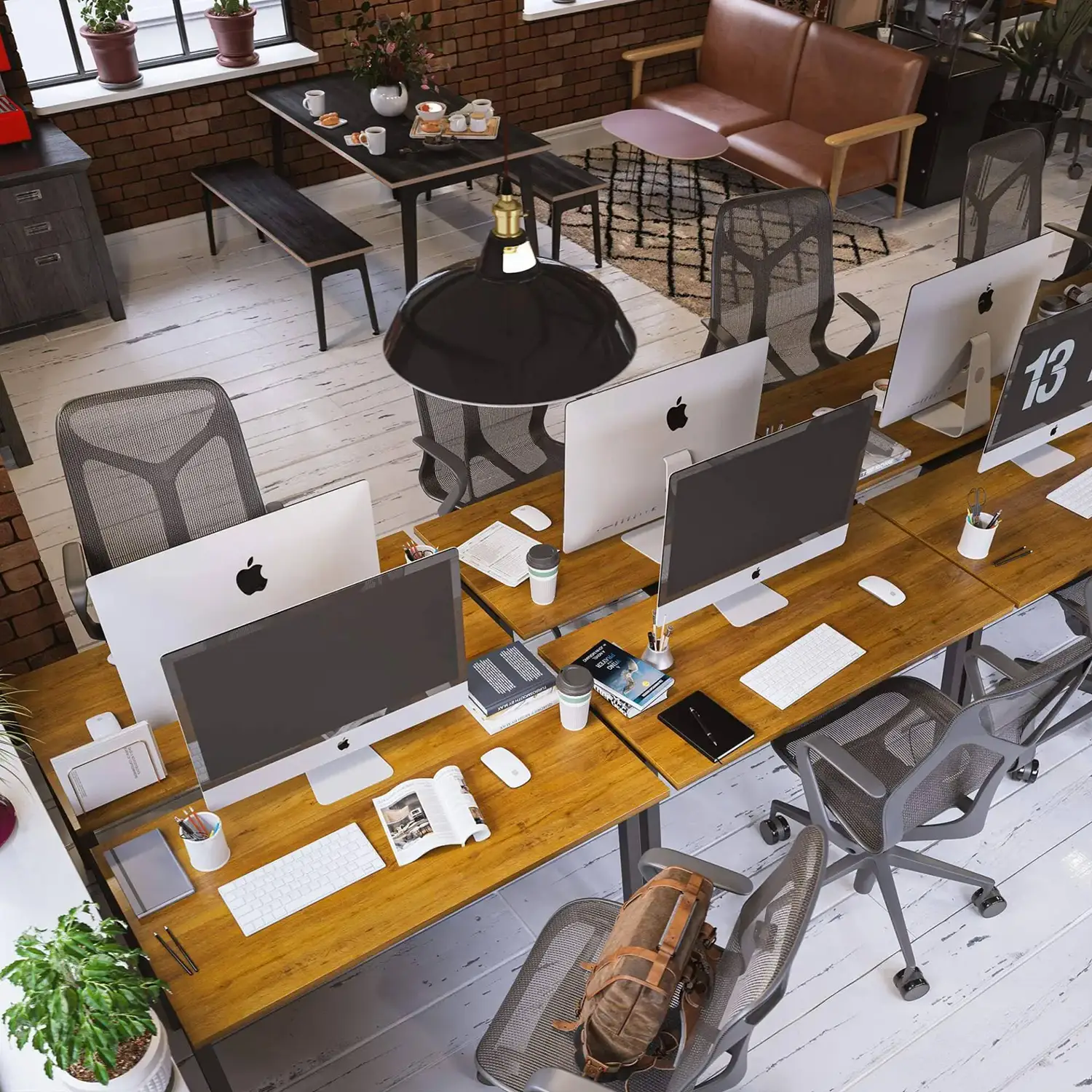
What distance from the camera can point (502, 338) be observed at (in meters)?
1.98

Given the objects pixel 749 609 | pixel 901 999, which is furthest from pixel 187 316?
pixel 901 999

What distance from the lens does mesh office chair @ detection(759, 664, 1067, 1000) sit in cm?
271

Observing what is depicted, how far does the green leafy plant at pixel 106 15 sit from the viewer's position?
19.5 ft

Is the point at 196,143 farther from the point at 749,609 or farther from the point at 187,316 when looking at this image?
the point at 749,609

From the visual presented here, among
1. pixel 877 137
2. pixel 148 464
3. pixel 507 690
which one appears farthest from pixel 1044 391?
pixel 877 137

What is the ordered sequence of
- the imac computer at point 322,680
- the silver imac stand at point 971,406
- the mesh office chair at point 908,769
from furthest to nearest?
the silver imac stand at point 971,406 → the mesh office chair at point 908,769 → the imac computer at point 322,680

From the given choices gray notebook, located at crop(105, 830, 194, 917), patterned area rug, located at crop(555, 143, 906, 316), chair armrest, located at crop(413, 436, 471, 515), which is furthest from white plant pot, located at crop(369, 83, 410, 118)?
gray notebook, located at crop(105, 830, 194, 917)

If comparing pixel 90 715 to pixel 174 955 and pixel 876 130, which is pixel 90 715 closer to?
pixel 174 955

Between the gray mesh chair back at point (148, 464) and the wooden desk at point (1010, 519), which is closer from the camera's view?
the gray mesh chair back at point (148, 464)

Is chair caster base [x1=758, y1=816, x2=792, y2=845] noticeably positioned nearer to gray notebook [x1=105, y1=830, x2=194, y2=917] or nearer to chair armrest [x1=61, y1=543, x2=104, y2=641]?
gray notebook [x1=105, y1=830, x2=194, y2=917]

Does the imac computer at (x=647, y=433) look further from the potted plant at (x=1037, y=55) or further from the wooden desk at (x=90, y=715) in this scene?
the potted plant at (x=1037, y=55)

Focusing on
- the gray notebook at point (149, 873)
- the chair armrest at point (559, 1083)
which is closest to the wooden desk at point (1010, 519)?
the chair armrest at point (559, 1083)

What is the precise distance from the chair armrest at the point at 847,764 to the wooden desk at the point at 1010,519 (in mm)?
794

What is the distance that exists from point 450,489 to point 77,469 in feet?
Answer: 4.02
